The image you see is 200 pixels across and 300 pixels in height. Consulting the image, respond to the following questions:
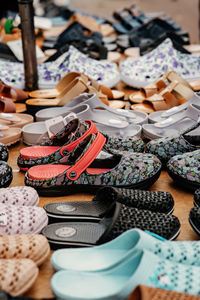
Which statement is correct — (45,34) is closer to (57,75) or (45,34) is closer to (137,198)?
(57,75)

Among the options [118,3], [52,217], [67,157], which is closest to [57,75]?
[67,157]

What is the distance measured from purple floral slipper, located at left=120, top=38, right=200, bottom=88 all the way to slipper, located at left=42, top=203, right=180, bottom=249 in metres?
1.23

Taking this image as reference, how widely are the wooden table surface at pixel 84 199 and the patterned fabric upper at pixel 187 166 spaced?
59mm

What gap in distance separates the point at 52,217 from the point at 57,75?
1.17 meters

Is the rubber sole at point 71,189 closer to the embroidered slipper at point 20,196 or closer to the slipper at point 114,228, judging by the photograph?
the embroidered slipper at point 20,196

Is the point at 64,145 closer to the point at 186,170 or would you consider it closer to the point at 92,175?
the point at 92,175

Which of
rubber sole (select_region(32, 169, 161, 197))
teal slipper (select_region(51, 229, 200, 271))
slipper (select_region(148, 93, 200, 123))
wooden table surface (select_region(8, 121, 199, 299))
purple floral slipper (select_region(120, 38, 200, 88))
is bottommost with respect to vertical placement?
wooden table surface (select_region(8, 121, 199, 299))

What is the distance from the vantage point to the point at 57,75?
2100 millimetres

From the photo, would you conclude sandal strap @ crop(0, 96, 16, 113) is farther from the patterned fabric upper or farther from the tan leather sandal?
the patterned fabric upper

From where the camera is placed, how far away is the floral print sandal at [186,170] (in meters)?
1.17

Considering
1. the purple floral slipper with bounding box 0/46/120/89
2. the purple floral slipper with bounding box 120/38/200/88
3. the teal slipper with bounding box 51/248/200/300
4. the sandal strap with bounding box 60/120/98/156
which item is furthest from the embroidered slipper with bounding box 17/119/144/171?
the purple floral slipper with bounding box 120/38/200/88

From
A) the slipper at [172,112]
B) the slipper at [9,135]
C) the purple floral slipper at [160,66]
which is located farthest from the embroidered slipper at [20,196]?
the purple floral slipper at [160,66]

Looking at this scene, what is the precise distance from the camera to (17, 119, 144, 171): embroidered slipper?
4.08 feet

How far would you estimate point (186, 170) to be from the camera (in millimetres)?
1181
